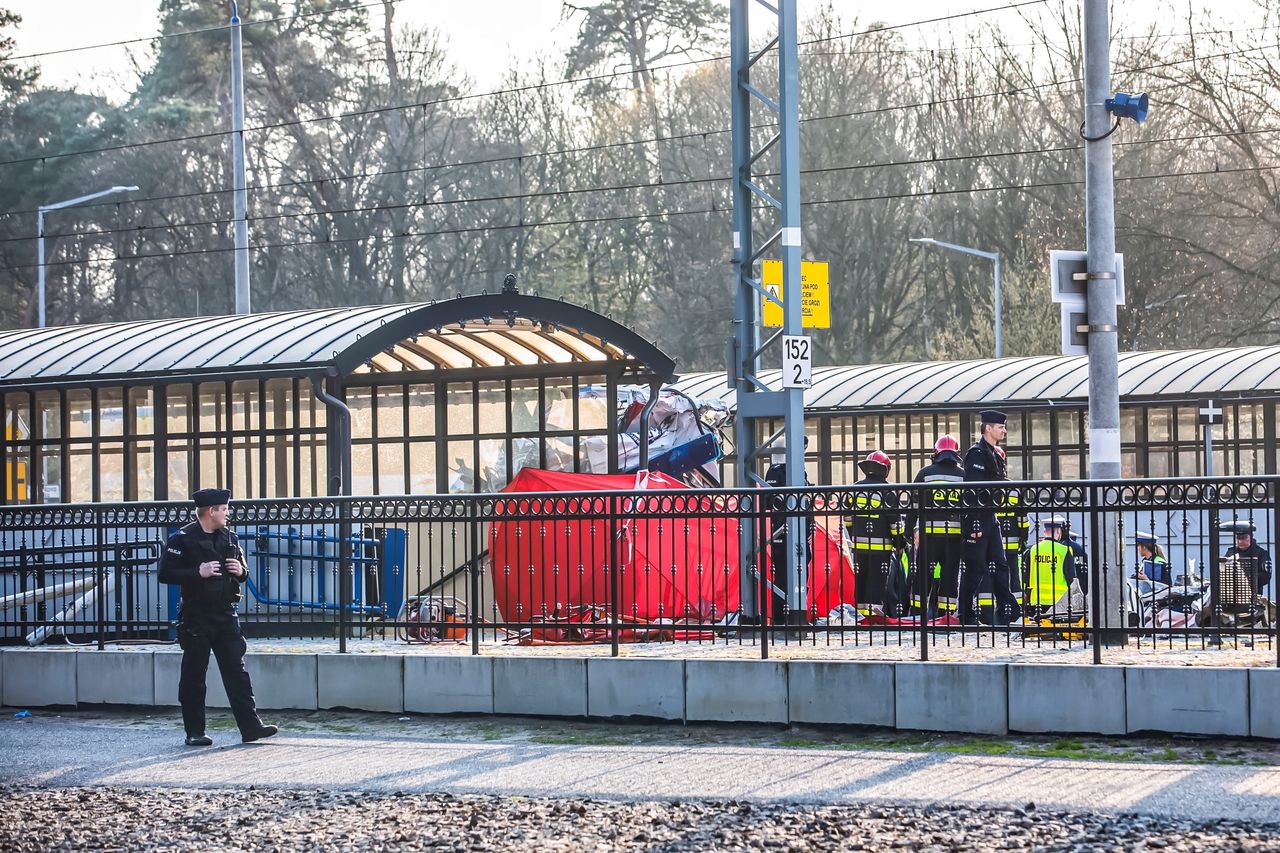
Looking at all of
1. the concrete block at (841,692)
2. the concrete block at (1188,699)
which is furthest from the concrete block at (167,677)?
the concrete block at (1188,699)

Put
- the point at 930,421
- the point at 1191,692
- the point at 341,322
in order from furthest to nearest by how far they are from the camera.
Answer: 1. the point at 930,421
2. the point at 341,322
3. the point at 1191,692

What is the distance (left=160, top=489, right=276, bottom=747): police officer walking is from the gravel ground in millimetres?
2181

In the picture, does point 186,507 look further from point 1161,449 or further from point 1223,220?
point 1223,220

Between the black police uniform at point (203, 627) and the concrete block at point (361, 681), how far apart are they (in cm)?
110

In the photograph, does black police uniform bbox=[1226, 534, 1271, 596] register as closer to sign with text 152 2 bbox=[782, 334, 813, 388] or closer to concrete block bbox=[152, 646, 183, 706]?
sign with text 152 2 bbox=[782, 334, 813, 388]

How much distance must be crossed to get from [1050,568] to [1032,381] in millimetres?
14910

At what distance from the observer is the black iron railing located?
1098 centimetres

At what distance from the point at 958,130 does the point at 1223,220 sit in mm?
8211

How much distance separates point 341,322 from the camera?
2028 centimetres

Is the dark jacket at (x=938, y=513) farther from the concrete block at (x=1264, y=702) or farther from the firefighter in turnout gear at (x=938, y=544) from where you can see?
the concrete block at (x=1264, y=702)

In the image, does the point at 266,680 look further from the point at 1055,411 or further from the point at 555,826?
the point at 1055,411

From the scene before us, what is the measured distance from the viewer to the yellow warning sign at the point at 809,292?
16.5 m

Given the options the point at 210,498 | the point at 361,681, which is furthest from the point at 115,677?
the point at 210,498

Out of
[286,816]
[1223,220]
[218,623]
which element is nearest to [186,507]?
[218,623]
